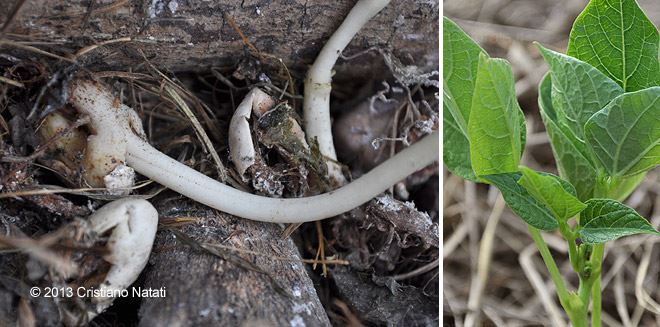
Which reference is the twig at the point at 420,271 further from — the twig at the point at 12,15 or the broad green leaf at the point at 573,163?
the twig at the point at 12,15

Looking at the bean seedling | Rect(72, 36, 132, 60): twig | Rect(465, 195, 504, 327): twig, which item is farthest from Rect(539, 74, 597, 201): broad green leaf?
Rect(72, 36, 132, 60): twig

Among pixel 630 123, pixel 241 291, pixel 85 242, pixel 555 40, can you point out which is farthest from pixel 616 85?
pixel 555 40

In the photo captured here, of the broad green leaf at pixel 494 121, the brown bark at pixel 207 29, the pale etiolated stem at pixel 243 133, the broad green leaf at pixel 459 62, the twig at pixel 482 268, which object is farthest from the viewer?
the twig at pixel 482 268

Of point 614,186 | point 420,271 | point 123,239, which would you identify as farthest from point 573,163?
point 123,239

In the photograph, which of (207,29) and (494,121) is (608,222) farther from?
(207,29)

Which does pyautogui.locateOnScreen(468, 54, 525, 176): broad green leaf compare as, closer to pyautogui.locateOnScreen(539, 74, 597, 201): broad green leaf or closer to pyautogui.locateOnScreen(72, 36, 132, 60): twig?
pyautogui.locateOnScreen(539, 74, 597, 201): broad green leaf

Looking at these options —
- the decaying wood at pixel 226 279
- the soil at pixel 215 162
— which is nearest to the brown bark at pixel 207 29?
the soil at pixel 215 162
